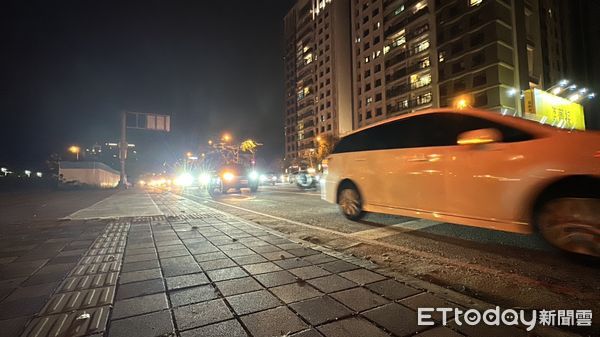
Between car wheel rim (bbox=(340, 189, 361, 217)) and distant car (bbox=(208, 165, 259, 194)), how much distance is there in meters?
10.8

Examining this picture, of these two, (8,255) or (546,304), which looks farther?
(8,255)

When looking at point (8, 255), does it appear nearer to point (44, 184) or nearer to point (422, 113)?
point (422, 113)

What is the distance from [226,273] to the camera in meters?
3.07

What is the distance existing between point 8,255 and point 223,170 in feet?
39.6

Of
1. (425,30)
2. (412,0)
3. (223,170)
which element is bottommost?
(223,170)

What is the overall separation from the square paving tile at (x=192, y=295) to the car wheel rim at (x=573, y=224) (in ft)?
11.9

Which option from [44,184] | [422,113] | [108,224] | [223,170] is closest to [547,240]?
[422,113]

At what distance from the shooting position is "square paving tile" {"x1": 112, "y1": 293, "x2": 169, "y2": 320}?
2.20m

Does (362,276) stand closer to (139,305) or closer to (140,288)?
(139,305)

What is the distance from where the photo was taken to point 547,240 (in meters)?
3.20

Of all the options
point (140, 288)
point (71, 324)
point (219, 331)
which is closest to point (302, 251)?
point (140, 288)

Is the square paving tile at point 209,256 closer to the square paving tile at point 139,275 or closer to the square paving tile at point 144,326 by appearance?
the square paving tile at point 139,275

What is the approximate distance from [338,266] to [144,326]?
1.93 meters

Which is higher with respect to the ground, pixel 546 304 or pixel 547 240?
pixel 547 240
